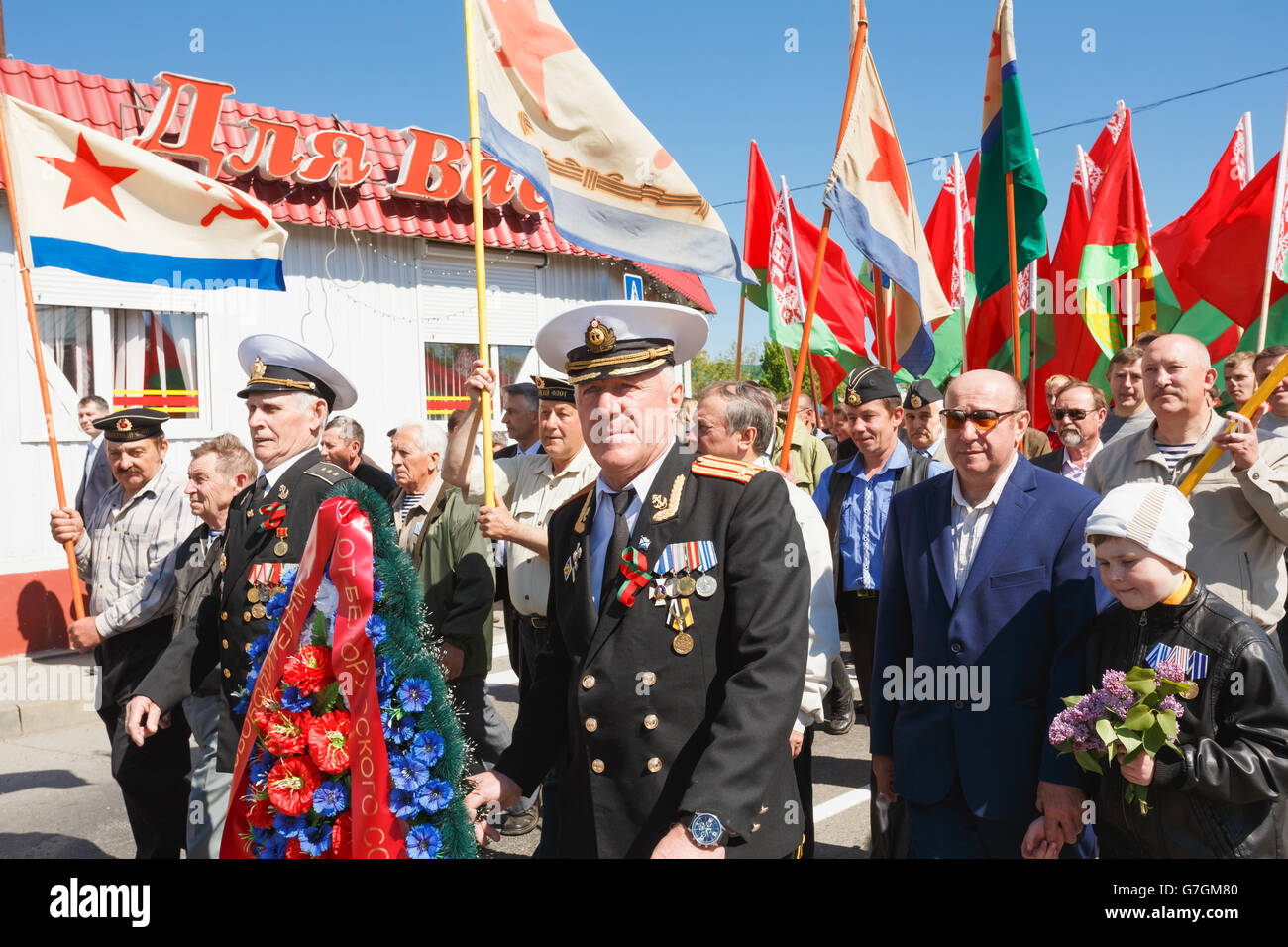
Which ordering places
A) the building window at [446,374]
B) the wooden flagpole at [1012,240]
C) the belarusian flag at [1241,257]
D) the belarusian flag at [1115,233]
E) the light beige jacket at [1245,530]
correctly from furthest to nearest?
1. the building window at [446,374]
2. the belarusian flag at [1115,233]
3. the belarusian flag at [1241,257]
4. the wooden flagpole at [1012,240]
5. the light beige jacket at [1245,530]

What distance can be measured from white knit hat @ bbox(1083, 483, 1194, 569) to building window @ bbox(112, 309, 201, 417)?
998 cm

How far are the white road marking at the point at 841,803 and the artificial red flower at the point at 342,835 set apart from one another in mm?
2950

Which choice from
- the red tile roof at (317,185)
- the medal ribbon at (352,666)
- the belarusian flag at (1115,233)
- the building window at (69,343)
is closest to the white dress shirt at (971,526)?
the medal ribbon at (352,666)

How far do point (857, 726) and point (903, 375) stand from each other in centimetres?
576

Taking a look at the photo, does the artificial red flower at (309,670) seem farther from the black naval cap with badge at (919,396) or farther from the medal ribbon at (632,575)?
the black naval cap with badge at (919,396)

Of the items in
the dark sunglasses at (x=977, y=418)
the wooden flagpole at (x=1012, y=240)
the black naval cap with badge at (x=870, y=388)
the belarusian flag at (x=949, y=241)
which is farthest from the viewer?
the belarusian flag at (x=949, y=241)

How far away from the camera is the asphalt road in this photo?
199 inches

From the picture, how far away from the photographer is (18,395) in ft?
31.4

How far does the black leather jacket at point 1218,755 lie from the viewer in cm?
259

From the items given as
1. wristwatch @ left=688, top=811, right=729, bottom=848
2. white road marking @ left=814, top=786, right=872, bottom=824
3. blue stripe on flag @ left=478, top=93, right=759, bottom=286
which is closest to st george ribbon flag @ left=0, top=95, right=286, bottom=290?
blue stripe on flag @ left=478, top=93, right=759, bottom=286

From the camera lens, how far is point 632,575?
253 cm

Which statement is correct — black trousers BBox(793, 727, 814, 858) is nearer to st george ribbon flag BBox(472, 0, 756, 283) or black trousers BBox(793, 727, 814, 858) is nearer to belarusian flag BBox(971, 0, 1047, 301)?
st george ribbon flag BBox(472, 0, 756, 283)

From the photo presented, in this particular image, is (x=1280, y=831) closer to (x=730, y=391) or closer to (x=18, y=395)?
(x=730, y=391)

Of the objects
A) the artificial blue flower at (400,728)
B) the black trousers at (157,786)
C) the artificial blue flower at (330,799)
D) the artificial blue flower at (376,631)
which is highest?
the artificial blue flower at (376,631)
